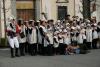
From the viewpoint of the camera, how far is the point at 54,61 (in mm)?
20812

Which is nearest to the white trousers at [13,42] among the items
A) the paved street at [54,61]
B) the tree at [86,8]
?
the paved street at [54,61]

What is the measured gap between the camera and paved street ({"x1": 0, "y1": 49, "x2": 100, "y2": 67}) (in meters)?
19.6

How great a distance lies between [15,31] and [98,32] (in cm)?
602

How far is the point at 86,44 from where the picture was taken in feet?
86.0

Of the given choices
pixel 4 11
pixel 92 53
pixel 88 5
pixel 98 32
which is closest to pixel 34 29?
pixel 92 53

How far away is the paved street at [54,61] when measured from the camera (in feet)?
64.5

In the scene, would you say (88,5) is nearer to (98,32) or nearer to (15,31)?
(98,32)

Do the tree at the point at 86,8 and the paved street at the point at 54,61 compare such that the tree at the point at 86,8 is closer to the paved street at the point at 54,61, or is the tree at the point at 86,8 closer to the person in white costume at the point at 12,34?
the paved street at the point at 54,61

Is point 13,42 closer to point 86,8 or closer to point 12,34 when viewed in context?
point 12,34

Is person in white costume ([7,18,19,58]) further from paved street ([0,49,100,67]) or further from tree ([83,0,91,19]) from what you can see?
tree ([83,0,91,19])

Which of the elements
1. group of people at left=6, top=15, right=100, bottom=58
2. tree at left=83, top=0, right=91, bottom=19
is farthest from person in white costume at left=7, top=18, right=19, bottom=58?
tree at left=83, top=0, right=91, bottom=19

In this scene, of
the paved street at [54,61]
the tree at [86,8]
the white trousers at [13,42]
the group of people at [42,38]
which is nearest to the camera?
the paved street at [54,61]

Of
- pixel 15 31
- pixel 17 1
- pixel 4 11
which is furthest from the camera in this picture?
pixel 17 1

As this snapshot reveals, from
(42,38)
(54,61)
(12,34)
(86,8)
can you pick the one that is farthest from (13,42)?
(86,8)
